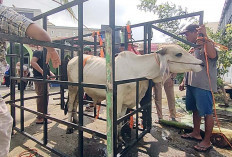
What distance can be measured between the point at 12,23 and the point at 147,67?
6.42ft

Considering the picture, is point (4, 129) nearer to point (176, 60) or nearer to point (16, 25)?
point (16, 25)

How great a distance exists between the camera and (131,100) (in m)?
2.80

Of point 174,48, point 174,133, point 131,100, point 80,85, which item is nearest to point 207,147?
point 174,133

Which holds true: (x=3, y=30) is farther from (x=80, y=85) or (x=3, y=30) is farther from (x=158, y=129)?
(x=158, y=129)

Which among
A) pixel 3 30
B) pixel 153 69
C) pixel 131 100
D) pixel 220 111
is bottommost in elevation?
pixel 220 111

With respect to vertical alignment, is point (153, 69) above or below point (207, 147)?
above

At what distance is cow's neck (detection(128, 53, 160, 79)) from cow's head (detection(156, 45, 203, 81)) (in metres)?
0.12

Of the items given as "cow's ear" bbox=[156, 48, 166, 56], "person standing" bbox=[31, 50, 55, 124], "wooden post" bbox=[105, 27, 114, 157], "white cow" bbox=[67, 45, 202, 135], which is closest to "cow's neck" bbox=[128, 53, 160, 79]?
"white cow" bbox=[67, 45, 202, 135]

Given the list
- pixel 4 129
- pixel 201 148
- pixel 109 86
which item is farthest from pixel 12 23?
pixel 201 148

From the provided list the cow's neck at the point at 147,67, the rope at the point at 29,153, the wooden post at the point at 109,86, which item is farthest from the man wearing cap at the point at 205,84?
the rope at the point at 29,153

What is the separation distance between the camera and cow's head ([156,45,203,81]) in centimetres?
270

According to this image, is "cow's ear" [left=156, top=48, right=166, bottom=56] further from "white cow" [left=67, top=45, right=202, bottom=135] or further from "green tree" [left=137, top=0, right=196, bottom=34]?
"green tree" [left=137, top=0, right=196, bottom=34]

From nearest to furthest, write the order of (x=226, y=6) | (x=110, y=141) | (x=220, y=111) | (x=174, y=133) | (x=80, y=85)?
(x=110, y=141) < (x=80, y=85) < (x=174, y=133) < (x=220, y=111) < (x=226, y=6)

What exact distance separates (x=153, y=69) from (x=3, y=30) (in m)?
2.08
